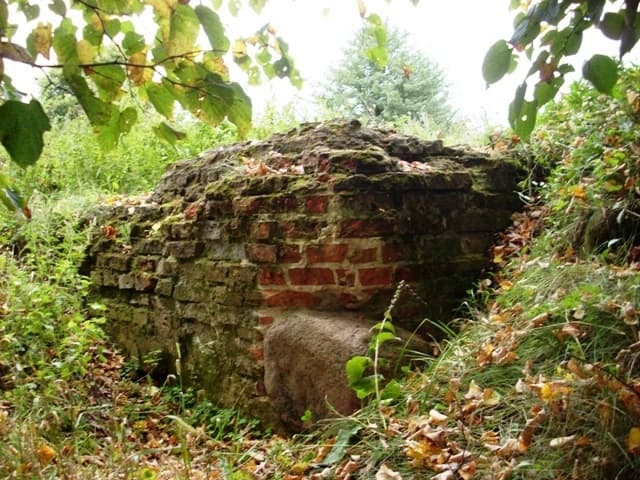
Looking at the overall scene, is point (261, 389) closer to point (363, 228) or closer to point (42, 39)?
point (363, 228)

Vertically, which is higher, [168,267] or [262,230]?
[262,230]

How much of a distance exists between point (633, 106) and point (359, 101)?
25.2 ft

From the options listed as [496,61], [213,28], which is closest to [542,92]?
[496,61]

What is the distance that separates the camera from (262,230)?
3.16 m

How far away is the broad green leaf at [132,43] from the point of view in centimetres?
131

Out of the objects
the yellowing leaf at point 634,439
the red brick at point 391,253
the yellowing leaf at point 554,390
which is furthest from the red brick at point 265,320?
the yellowing leaf at point 634,439

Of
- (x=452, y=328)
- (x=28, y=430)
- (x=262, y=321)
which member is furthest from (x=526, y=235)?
(x=28, y=430)

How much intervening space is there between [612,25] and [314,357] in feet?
6.71

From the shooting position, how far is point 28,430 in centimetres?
235

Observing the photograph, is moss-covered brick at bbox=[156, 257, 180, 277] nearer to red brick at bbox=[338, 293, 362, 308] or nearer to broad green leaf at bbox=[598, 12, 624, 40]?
red brick at bbox=[338, 293, 362, 308]

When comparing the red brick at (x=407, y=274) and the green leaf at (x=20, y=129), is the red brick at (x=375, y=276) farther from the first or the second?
the green leaf at (x=20, y=129)

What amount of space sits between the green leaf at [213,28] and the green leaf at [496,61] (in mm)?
580

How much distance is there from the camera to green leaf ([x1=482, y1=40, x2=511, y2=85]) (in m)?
1.23

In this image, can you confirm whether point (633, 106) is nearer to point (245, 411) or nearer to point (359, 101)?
point (245, 411)
